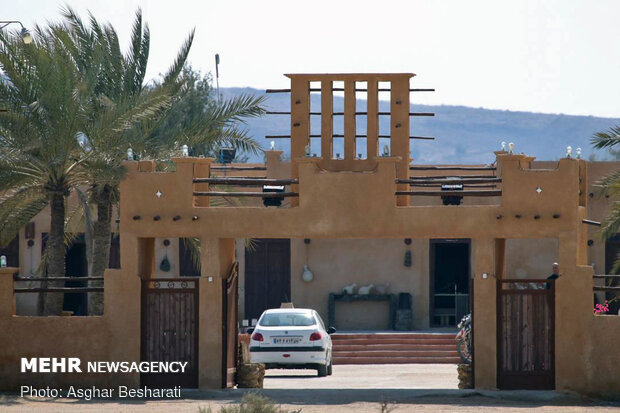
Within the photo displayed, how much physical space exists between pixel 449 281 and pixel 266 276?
4854 millimetres

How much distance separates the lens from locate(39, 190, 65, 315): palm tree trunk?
22.4m

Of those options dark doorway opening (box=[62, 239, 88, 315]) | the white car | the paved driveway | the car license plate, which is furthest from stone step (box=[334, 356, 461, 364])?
dark doorway opening (box=[62, 239, 88, 315])

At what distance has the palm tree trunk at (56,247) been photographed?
2244cm

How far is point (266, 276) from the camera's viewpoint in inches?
1253

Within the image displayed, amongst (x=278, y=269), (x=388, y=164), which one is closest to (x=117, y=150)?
(x=388, y=164)

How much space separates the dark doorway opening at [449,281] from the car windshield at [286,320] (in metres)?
8.25

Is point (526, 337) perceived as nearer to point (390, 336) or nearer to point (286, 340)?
point (286, 340)

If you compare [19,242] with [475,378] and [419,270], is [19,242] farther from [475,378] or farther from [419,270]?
[475,378]

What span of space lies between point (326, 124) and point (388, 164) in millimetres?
3952

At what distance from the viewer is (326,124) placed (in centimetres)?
2439

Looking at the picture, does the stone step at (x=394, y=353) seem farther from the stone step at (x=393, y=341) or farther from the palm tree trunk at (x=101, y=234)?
the palm tree trunk at (x=101, y=234)

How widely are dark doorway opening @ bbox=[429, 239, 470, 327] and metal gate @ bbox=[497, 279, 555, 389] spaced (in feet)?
35.8

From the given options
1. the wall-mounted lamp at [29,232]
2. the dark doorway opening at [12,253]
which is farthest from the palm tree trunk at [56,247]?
the dark doorway opening at [12,253]

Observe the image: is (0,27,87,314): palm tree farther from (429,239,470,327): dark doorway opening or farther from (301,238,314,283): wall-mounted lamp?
(429,239,470,327): dark doorway opening
